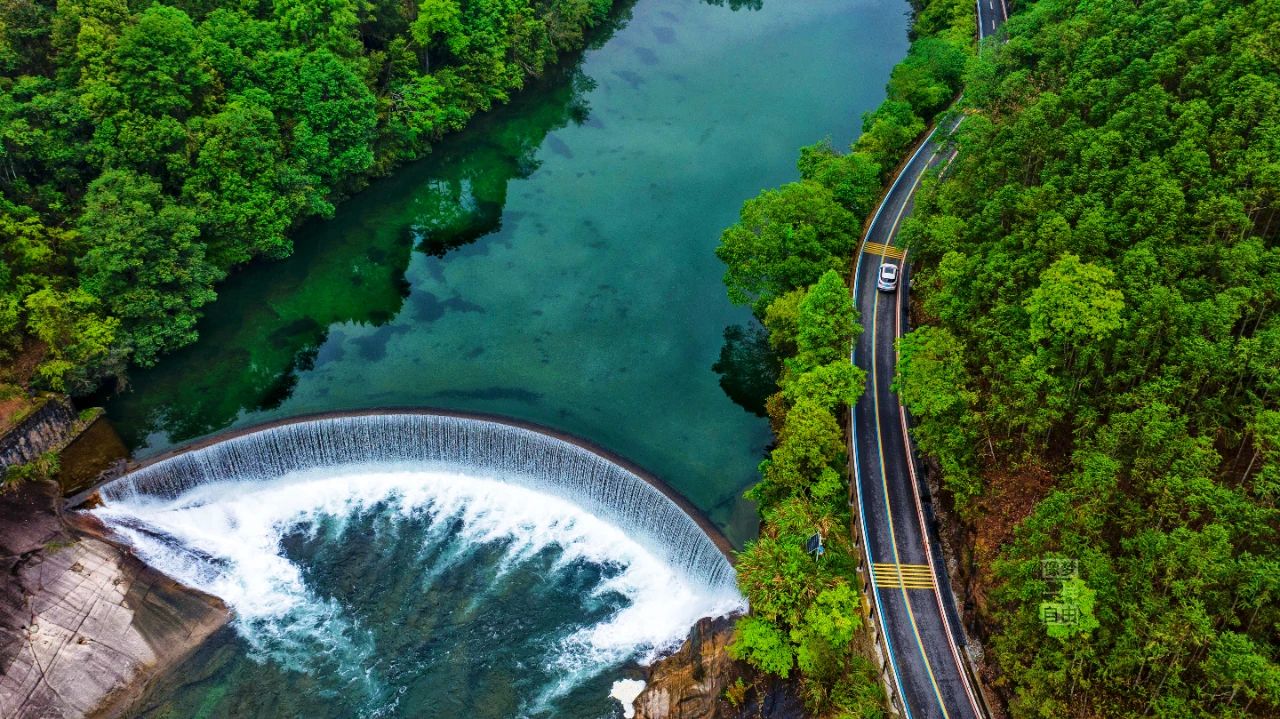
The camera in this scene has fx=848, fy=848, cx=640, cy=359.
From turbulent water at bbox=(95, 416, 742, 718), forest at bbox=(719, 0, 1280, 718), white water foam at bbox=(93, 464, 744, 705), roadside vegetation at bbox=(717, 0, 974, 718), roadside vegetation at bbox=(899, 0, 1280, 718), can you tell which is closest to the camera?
roadside vegetation at bbox=(899, 0, 1280, 718)

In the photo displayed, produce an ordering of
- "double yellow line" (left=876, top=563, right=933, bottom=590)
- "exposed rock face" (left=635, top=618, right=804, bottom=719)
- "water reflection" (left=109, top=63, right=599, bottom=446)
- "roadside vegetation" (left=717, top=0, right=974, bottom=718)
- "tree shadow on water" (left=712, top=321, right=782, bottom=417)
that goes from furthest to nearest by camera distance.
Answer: "tree shadow on water" (left=712, top=321, right=782, bottom=417)
"water reflection" (left=109, top=63, right=599, bottom=446)
"double yellow line" (left=876, top=563, right=933, bottom=590)
"exposed rock face" (left=635, top=618, right=804, bottom=719)
"roadside vegetation" (left=717, top=0, right=974, bottom=718)

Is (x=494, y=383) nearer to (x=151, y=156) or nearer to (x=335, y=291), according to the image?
(x=335, y=291)

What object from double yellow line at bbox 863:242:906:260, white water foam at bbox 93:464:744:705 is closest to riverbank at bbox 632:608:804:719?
white water foam at bbox 93:464:744:705

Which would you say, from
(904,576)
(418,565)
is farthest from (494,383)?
(904,576)

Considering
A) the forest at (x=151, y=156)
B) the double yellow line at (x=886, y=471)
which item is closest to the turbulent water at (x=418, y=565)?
the double yellow line at (x=886, y=471)

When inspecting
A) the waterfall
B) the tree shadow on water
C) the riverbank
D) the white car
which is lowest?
the riverbank

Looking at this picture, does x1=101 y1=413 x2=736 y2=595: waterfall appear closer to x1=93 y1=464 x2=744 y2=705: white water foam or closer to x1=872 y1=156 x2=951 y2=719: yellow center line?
x1=93 y1=464 x2=744 y2=705: white water foam

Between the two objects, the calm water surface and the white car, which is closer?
the calm water surface
